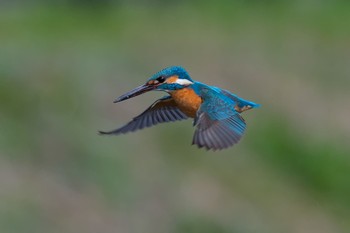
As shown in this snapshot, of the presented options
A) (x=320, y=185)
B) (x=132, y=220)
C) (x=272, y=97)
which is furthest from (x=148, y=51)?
(x=132, y=220)

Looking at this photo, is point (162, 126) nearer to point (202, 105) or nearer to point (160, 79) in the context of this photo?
point (202, 105)

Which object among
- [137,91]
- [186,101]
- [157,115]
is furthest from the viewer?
[157,115]

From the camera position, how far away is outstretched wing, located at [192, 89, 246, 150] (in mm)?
4211

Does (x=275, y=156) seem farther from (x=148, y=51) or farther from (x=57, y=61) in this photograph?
(x=57, y=61)

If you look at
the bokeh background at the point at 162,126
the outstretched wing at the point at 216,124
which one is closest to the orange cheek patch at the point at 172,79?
the outstretched wing at the point at 216,124

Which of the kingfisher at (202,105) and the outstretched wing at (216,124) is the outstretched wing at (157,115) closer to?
the kingfisher at (202,105)

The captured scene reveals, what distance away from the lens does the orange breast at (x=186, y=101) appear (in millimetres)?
4320

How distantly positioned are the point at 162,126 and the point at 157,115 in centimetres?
651

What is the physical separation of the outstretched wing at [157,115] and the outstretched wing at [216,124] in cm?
18

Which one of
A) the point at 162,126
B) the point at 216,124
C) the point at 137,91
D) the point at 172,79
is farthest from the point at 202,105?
the point at 162,126

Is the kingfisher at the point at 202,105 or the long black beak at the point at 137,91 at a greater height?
the long black beak at the point at 137,91

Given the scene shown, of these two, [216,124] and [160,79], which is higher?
[160,79]

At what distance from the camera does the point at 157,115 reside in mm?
4793

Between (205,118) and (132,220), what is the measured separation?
18.5 ft
